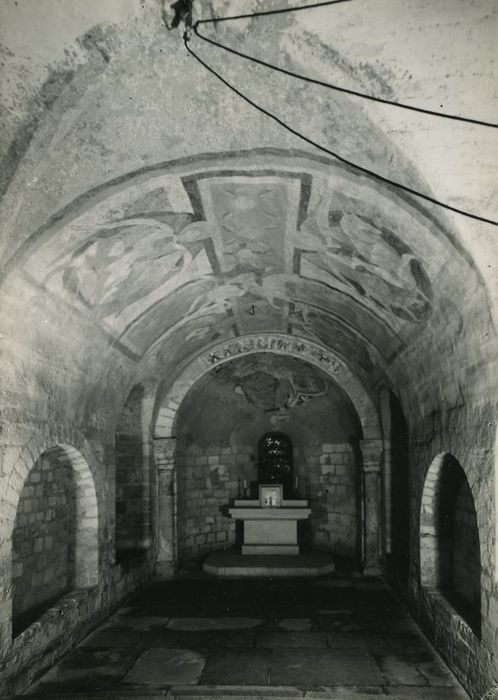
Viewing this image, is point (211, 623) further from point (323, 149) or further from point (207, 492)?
point (323, 149)

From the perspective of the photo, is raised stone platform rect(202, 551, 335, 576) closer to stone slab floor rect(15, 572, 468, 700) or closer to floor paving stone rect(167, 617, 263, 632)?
stone slab floor rect(15, 572, 468, 700)

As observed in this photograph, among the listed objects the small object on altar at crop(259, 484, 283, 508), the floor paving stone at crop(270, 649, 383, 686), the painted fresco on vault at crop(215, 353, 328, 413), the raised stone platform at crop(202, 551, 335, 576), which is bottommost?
the raised stone platform at crop(202, 551, 335, 576)

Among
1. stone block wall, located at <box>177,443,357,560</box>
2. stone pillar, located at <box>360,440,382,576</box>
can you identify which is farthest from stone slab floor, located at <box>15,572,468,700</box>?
stone block wall, located at <box>177,443,357,560</box>

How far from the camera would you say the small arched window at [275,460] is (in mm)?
13242

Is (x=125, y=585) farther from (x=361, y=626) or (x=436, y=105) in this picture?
(x=436, y=105)

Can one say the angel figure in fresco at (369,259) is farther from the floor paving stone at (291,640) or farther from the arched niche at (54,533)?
the floor paving stone at (291,640)

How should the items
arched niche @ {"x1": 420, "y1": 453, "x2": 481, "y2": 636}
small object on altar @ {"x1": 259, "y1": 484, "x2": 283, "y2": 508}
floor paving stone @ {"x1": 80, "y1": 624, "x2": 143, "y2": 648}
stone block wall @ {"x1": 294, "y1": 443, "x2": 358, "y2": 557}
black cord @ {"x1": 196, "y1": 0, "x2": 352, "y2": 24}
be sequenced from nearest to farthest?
1. black cord @ {"x1": 196, "y1": 0, "x2": 352, "y2": 24}
2. floor paving stone @ {"x1": 80, "y1": 624, "x2": 143, "y2": 648}
3. arched niche @ {"x1": 420, "y1": 453, "x2": 481, "y2": 636}
4. small object on altar @ {"x1": 259, "y1": 484, "x2": 283, "y2": 508}
5. stone block wall @ {"x1": 294, "y1": 443, "x2": 358, "y2": 557}

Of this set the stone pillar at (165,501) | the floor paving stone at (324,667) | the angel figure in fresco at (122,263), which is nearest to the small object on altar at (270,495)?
the stone pillar at (165,501)

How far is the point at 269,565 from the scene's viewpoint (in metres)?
10.6

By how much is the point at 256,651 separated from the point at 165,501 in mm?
4441

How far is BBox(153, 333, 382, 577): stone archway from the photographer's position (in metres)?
10.8

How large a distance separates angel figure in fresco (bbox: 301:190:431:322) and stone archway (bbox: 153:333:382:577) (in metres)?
4.10

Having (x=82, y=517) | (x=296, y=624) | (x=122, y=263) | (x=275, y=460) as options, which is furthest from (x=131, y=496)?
(x=122, y=263)

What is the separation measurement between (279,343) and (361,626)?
16.9ft
